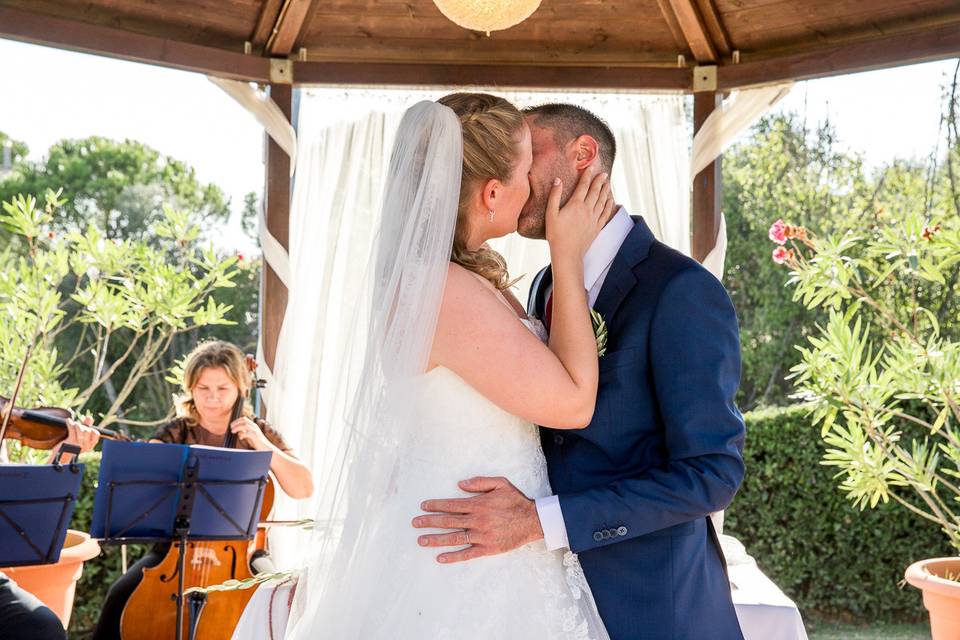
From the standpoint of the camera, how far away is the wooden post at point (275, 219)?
548cm

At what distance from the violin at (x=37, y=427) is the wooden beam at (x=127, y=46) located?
1.65m

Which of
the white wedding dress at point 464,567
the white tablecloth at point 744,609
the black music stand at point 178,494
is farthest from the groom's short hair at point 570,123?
the black music stand at point 178,494

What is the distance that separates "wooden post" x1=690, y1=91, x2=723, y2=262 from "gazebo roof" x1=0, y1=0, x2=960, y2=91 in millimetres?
93

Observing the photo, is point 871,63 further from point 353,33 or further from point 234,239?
point 234,239

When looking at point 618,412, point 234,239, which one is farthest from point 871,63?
point 234,239

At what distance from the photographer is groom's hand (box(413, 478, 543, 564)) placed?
6.99ft

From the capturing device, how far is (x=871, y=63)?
4934 millimetres

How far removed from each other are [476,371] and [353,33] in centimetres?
386

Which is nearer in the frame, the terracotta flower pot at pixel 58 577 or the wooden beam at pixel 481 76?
the terracotta flower pot at pixel 58 577

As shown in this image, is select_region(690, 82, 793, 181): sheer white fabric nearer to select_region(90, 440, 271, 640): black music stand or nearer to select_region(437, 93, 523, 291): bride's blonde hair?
select_region(90, 440, 271, 640): black music stand

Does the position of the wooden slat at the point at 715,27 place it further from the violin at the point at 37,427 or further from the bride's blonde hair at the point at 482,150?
the violin at the point at 37,427

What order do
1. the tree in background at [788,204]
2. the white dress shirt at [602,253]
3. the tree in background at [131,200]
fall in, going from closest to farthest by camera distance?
the white dress shirt at [602,253] → the tree in background at [788,204] → the tree in background at [131,200]

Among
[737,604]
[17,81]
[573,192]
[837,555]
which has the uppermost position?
[17,81]

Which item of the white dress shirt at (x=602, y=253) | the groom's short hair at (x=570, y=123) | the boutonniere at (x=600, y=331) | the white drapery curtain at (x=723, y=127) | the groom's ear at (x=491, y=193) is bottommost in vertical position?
the boutonniere at (x=600, y=331)
